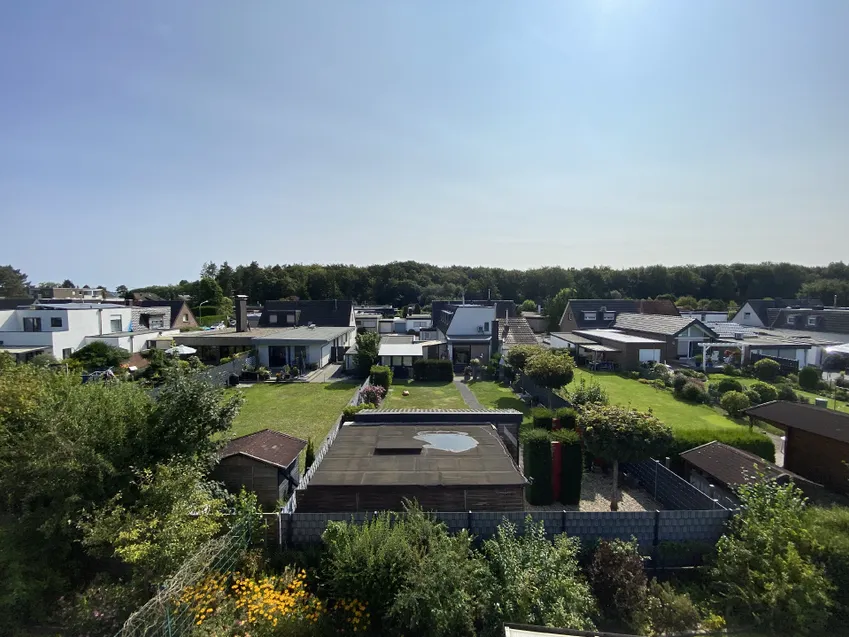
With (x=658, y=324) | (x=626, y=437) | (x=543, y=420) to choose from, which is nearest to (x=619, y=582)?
(x=626, y=437)

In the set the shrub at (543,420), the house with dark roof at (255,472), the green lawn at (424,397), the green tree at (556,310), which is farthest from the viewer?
the green tree at (556,310)

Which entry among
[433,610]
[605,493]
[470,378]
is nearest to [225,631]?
[433,610]

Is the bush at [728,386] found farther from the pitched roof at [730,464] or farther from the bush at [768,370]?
the pitched roof at [730,464]

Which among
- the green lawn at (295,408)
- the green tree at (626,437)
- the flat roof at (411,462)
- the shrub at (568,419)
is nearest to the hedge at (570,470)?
the green tree at (626,437)

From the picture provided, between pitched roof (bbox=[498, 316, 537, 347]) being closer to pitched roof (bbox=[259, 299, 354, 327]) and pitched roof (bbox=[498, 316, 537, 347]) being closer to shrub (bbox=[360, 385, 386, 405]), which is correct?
pitched roof (bbox=[259, 299, 354, 327])

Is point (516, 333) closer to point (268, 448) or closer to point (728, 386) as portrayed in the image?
point (728, 386)

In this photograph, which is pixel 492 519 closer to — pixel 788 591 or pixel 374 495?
pixel 374 495
